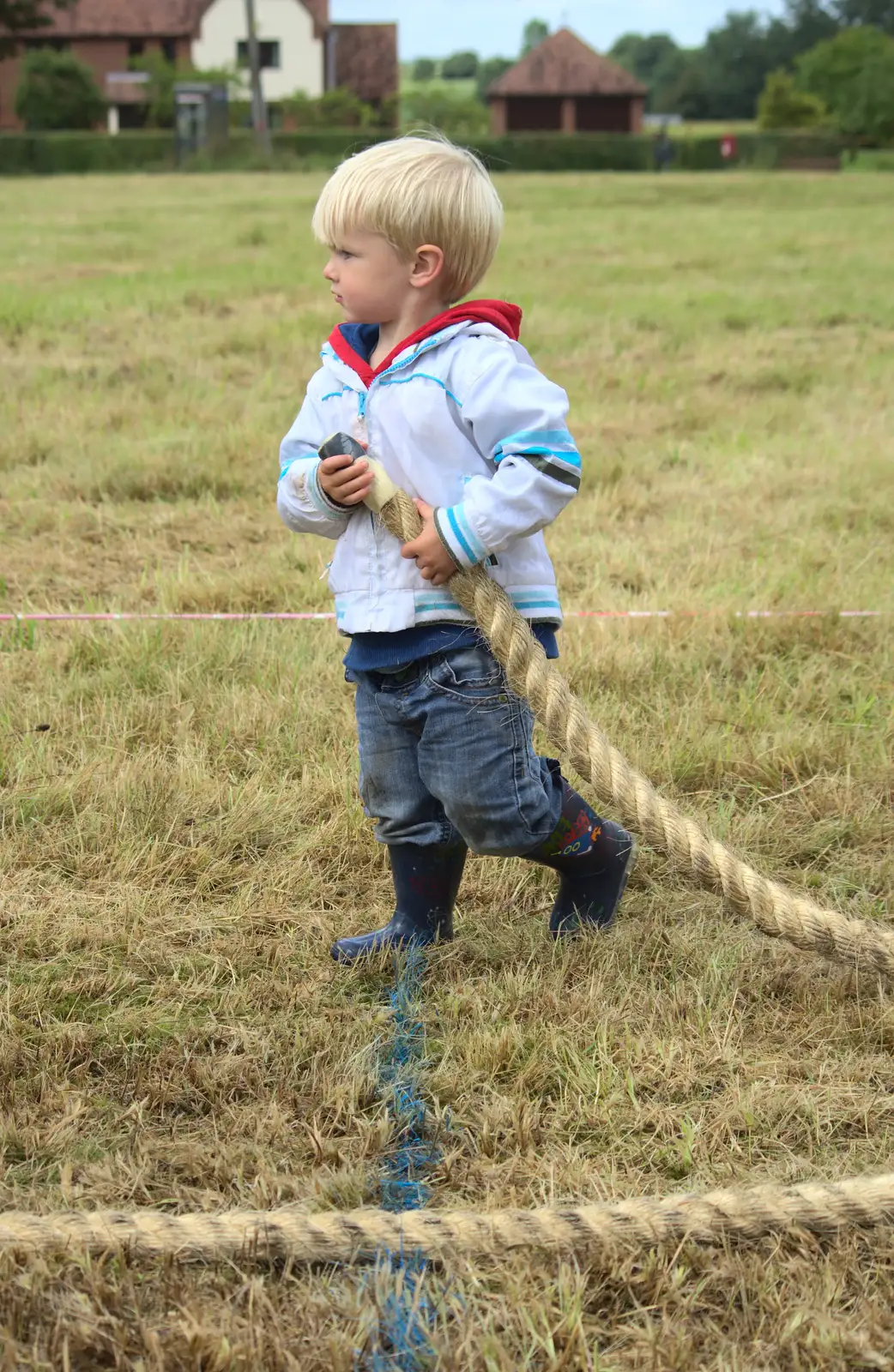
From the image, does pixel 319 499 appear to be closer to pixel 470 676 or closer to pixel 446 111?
pixel 470 676

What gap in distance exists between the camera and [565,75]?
6600cm

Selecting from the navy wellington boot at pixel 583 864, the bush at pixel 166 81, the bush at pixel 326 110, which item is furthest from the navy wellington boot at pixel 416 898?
the bush at pixel 326 110

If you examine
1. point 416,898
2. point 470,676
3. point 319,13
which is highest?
point 319,13

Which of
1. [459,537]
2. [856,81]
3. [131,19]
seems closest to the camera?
[459,537]

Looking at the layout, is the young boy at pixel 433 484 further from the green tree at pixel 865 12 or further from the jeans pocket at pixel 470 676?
the green tree at pixel 865 12

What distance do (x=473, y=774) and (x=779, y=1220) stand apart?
2.61 feet

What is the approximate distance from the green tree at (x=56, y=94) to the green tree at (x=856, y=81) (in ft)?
89.2

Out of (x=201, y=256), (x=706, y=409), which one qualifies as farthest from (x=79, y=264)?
(x=706, y=409)

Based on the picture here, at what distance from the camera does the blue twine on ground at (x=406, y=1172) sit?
1.61 metres

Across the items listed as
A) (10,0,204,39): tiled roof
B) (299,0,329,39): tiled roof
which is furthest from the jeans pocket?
(299,0,329,39): tiled roof

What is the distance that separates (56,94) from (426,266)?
54391 mm

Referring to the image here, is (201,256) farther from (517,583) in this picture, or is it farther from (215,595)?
(517,583)

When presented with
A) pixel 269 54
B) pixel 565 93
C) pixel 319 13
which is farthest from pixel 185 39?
pixel 565 93

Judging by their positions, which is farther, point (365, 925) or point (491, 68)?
point (491, 68)
